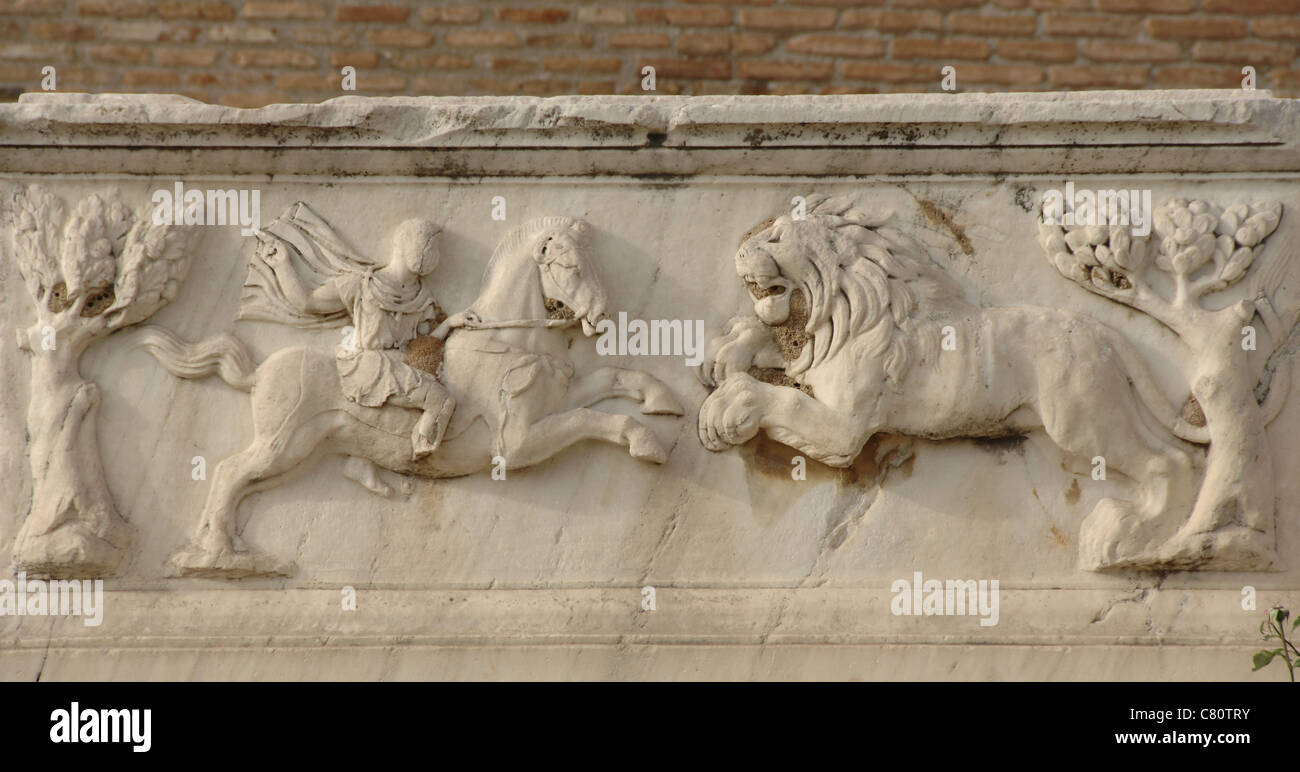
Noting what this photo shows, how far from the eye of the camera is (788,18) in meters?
5.25

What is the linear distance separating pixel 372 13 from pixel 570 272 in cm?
232

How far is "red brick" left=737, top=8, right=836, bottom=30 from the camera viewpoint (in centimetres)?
524

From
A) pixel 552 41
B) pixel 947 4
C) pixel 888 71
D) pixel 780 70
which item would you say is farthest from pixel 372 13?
pixel 947 4

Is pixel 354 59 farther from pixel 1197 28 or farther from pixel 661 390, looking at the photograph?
pixel 1197 28

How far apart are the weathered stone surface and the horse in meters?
0.01

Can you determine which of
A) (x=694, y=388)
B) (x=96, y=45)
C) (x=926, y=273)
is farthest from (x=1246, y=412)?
(x=96, y=45)

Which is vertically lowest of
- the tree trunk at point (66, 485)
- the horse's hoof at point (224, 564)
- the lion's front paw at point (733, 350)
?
the horse's hoof at point (224, 564)

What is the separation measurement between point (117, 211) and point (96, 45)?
204 cm

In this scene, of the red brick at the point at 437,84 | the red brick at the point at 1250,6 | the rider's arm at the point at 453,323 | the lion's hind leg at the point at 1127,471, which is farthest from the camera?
the red brick at the point at 437,84

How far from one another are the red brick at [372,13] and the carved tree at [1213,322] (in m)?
2.86

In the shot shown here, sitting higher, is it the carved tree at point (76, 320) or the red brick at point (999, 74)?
the red brick at point (999, 74)

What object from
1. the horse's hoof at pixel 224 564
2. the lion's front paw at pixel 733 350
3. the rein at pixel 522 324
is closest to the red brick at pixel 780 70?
the lion's front paw at pixel 733 350

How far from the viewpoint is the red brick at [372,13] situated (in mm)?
5277

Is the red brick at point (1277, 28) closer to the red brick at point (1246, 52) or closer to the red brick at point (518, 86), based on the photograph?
the red brick at point (1246, 52)
